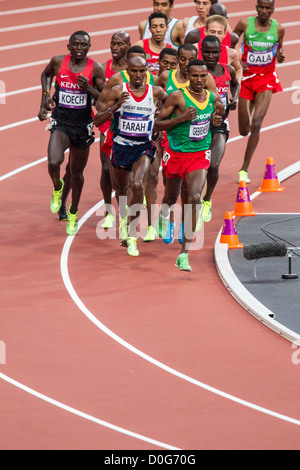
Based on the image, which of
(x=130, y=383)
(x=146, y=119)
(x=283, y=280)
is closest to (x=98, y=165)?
(x=146, y=119)

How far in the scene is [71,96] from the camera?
40.6 ft

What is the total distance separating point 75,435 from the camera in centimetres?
773

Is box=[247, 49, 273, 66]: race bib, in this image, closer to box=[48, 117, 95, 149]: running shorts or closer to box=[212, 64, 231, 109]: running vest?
box=[212, 64, 231, 109]: running vest

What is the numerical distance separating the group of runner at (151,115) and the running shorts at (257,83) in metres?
0.04

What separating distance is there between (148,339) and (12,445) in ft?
7.56

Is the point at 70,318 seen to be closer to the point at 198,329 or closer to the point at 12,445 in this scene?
the point at 198,329

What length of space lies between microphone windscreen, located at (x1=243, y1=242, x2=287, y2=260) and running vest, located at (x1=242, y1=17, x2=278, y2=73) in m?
4.21

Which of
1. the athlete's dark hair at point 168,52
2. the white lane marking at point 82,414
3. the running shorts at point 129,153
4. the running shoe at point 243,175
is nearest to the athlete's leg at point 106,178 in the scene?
the running shorts at point 129,153

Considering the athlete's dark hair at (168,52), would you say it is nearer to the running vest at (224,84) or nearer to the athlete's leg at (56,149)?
the running vest at (224,84)

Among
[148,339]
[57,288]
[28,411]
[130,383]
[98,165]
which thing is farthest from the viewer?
[98,165]

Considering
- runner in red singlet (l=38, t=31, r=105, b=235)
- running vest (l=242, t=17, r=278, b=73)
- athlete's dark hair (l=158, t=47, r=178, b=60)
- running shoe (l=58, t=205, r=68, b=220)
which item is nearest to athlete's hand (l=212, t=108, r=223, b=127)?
athlete's dark hair (l=158, t=47, r=178, b=60)

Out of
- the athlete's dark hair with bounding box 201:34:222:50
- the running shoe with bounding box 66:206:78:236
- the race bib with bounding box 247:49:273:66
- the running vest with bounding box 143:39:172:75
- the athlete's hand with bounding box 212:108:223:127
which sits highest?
the athlete's dark hair with bounding box 201:34:222:50

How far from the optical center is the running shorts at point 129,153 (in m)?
11.7

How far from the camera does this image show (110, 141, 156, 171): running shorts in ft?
38.3
